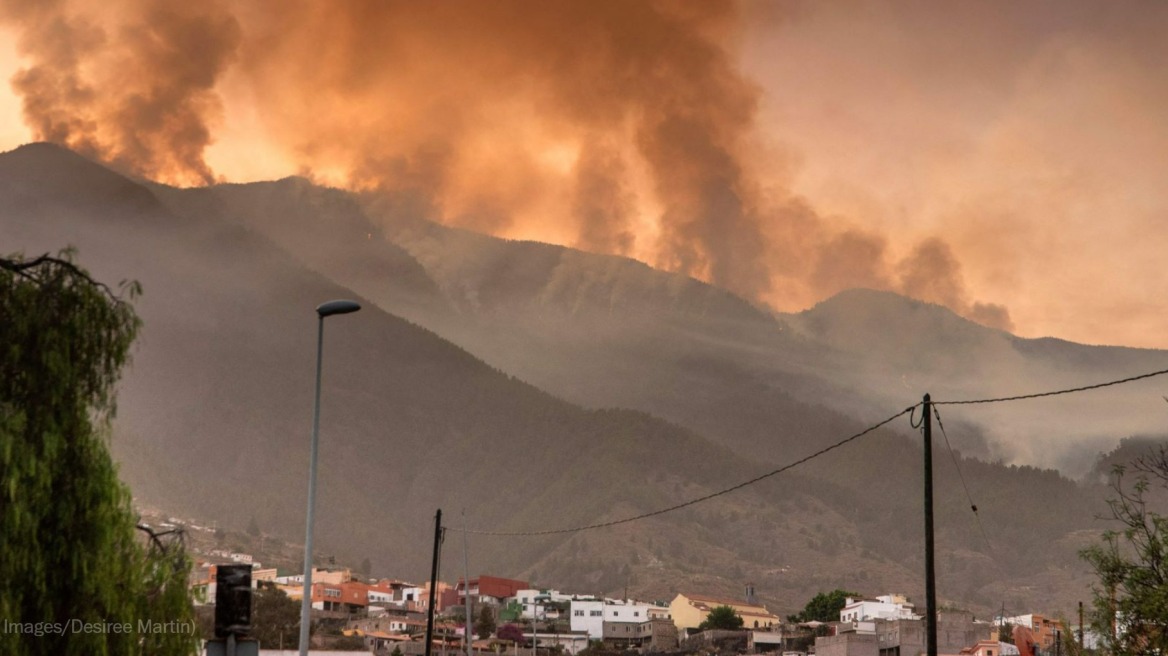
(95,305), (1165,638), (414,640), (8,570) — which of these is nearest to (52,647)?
(8,570)

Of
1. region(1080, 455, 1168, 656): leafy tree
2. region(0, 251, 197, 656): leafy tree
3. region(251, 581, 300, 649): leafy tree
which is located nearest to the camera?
region(0, 251, 197, 656): leafy tree

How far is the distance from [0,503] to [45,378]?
2.54 m

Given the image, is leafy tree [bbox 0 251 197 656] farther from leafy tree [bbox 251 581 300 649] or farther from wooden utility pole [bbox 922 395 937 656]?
leafy tree [bbox 251 581 300 649]

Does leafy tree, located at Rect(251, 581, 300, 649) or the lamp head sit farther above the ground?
the lamp head

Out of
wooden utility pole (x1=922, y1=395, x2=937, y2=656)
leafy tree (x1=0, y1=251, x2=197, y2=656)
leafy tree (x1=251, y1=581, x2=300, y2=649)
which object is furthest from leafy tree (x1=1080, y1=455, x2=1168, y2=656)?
leafy tree (x1=251, y1=581, x2=300, y2=649)

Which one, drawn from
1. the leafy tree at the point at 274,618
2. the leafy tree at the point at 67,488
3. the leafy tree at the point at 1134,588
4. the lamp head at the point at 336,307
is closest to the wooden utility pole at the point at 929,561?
the leafy tree at the point at 1134,588

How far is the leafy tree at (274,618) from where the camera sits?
5792 inches

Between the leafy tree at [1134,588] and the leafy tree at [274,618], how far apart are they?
116 metres

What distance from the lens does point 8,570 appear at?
905 inches

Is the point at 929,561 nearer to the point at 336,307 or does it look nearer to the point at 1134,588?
the point at 1134,588

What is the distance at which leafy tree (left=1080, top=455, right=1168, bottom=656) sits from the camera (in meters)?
34.8

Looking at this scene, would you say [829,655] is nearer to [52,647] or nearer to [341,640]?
[341,640]

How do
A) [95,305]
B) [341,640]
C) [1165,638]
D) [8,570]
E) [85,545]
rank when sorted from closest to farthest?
[8,570] < [85,545] < [95,305] < [1165,638] < [341,640]

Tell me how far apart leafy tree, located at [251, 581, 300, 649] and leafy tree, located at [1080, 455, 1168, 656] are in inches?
4549
